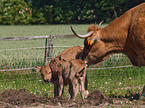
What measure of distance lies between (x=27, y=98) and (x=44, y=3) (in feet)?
132

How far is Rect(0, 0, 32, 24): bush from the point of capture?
4316 cm

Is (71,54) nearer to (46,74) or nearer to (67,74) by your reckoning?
(46,74)

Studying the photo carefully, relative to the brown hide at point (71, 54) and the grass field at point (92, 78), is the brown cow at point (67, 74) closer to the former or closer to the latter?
the brown hide at point (71, 54)

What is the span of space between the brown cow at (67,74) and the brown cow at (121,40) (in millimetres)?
839

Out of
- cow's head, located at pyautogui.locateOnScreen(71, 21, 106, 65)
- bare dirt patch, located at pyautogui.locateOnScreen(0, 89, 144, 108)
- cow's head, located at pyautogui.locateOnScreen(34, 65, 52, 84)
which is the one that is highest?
cow's head, located at pyautogui.locateOnScreen(71, 21, 106, 65)

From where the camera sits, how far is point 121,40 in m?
9.05

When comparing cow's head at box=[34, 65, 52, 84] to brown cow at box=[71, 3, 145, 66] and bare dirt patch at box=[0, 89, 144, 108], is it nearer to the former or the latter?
bare dirt patch at box=[0, 89, 144, 108]

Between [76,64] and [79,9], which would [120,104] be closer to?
[76,64]

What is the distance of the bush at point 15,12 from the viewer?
4316 cm

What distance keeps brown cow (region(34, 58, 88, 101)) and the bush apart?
115 ft

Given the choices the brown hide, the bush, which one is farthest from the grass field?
the bush

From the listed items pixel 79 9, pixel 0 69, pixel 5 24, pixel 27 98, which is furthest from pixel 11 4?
pixel 27 98

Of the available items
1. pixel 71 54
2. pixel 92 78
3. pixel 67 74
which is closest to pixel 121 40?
pixel 71 54

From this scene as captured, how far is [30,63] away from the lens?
1296 cm
